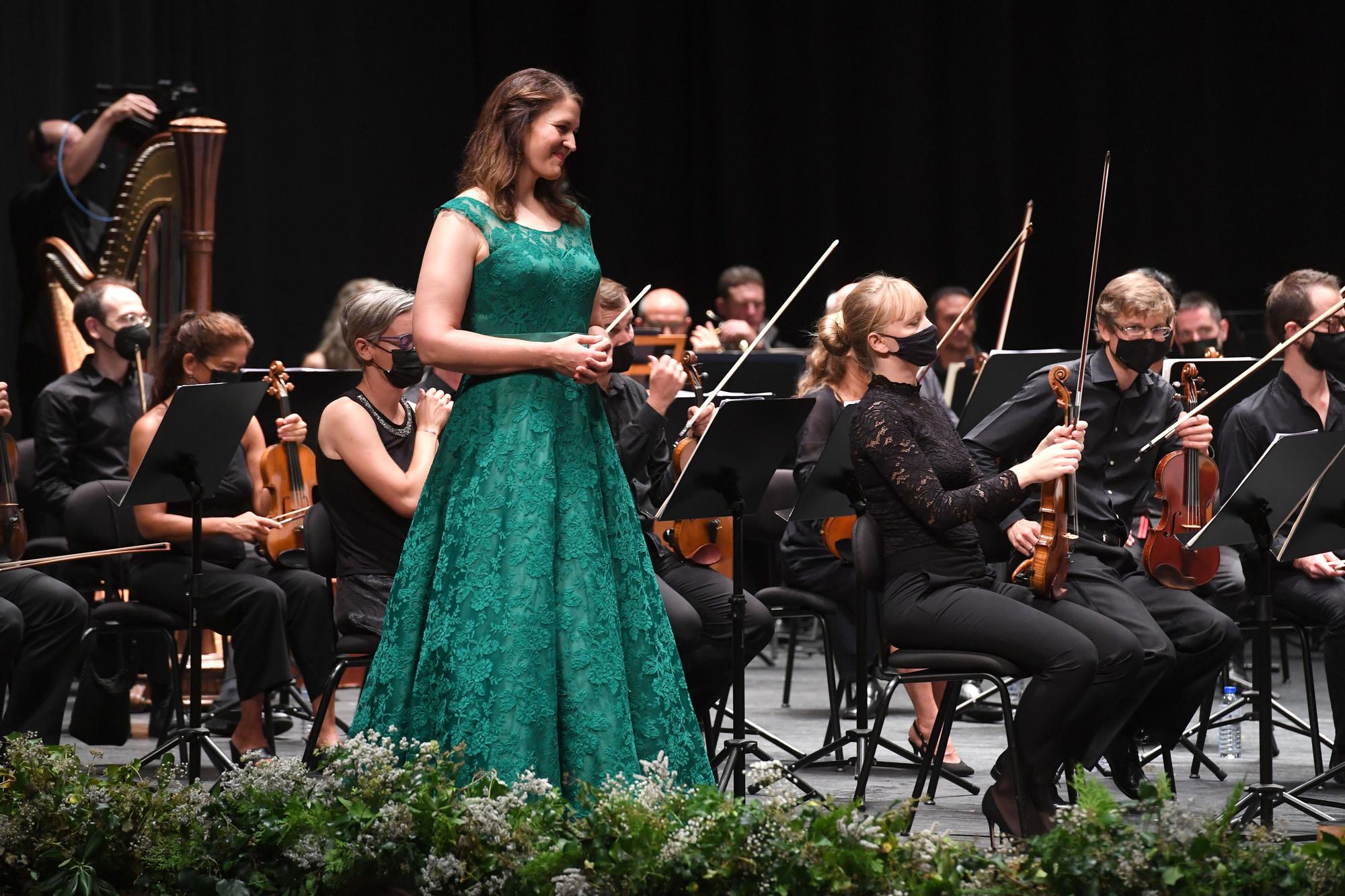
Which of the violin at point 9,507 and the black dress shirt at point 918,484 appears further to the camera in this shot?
the violin at point 9,507

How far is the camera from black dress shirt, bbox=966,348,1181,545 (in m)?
3.86

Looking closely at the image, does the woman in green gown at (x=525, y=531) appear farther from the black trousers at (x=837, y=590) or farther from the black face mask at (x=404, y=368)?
the black trousers at (x=837, y=590)

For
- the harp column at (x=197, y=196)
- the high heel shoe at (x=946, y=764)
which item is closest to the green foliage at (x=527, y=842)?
the high heel shoe at (x=946, y=764)

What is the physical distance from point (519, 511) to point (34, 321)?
3.89m

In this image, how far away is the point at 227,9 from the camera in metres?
7.31

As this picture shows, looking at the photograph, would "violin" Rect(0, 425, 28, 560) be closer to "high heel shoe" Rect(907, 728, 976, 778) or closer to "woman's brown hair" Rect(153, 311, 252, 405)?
"woman's brown hair" Rect(153, 311, 252, 405)

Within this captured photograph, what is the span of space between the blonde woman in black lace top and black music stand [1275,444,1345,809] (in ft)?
1.60

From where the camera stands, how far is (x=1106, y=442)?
13.0 feet

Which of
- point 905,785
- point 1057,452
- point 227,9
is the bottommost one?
point 905,785

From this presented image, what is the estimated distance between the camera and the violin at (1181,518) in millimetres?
3826

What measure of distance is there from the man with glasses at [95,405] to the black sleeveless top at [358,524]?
1.20m

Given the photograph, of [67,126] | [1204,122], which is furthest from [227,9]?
[1204,122]

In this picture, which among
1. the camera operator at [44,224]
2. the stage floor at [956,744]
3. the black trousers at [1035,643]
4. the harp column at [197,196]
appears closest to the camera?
the black trousers at [1035,643]

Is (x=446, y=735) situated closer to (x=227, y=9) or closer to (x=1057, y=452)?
(x=1057, y=452)
